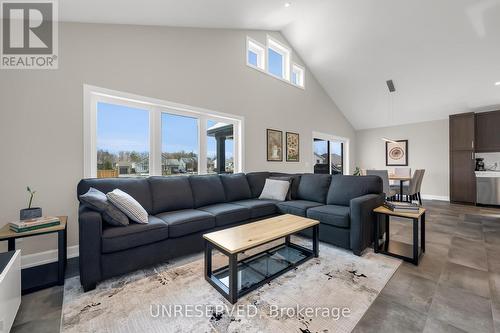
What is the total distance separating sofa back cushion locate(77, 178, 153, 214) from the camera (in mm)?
2381

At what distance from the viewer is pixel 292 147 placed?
5.33m

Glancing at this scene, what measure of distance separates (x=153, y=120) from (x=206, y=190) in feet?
4.39

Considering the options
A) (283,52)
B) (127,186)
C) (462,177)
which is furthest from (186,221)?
(462,177)

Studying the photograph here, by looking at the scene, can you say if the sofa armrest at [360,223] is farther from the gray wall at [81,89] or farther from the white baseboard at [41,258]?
the white baseboard at [41,258]

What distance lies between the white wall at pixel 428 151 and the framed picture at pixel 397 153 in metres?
0.10

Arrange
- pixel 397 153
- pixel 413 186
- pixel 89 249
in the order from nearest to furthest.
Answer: pixel 89 249, pixel 413 186, pixel 397 153

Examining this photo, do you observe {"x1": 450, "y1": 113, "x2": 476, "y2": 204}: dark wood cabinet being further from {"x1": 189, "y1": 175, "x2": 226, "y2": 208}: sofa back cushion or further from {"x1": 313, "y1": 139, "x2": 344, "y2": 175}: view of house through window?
{"x1": 189, "y1": 175, "x2": 226, "y2": 208}: sofa back cushion

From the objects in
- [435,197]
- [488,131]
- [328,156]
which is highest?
[488,131]

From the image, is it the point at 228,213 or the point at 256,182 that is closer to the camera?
the point at 228,213

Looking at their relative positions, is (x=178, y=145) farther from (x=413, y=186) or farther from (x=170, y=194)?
(x=413, y=186)

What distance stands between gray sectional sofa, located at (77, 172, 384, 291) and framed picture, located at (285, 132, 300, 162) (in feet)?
4.51

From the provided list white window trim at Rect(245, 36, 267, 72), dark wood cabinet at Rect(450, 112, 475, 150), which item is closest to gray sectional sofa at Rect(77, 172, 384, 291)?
white window trim at Rect(245, 36, 267, 72)

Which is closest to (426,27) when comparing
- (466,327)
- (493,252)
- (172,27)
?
(493,252)

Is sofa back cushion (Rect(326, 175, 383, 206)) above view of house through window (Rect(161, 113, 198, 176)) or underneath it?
underneath
